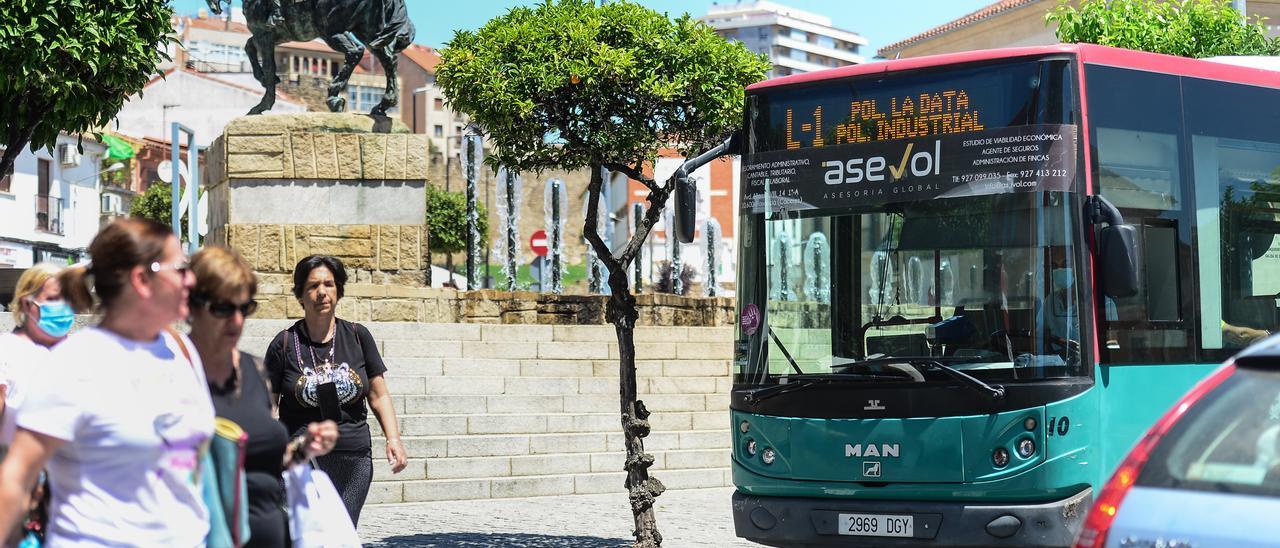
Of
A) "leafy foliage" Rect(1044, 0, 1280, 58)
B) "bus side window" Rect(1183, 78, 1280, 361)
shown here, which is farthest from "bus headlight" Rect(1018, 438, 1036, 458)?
"leafy foliage" Rect(1044, 0, 1280, 58)

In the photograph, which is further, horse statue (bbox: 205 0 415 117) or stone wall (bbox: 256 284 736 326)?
horse statue (bbox: 205 0 415 117)

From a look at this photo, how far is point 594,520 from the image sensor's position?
509 inches

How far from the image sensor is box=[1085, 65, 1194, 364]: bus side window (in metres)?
8.54

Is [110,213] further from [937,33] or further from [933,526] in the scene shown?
[933,526]

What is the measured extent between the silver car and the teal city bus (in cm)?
401

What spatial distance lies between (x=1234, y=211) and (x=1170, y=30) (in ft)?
49.7

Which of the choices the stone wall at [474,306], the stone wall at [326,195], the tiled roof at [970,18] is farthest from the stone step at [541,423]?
the tiled roof at [970,18]

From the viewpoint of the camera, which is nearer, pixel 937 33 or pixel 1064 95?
pixel 1064 95

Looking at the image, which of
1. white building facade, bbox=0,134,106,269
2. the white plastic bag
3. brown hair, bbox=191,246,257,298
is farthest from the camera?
white building facade, bbox=0,134,106,269

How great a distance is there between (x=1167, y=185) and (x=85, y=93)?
832 cm

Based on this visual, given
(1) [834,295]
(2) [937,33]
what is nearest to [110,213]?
(2) [937,33]

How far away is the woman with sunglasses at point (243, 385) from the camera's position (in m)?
4.32

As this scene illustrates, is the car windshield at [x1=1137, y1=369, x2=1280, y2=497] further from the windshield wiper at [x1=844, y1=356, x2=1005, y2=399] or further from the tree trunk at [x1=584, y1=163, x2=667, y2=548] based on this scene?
the tree trunk at [x1=584, y1=163, x2=667, y2=548]

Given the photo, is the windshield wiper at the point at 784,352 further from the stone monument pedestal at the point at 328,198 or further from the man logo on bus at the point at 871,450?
the stone monument pedestal at the point at 328,198
